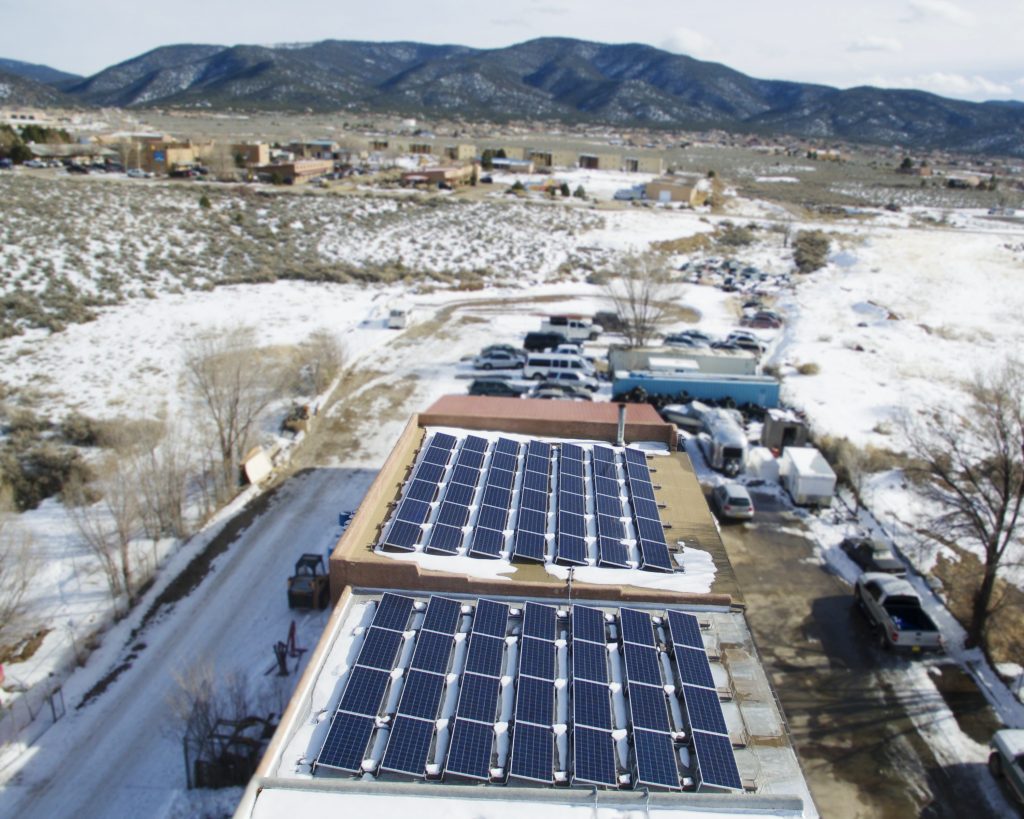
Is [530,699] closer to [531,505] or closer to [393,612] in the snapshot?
[393,612]

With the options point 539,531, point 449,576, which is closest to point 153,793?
point 449,576

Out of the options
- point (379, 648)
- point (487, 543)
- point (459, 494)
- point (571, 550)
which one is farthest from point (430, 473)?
point (379, 648)

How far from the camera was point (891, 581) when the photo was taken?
17078 millimetres

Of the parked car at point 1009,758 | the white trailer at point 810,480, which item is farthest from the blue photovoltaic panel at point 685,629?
the white trailer at point 810,480

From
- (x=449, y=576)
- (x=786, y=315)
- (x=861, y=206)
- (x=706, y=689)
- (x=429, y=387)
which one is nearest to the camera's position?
(x=706, y=689)

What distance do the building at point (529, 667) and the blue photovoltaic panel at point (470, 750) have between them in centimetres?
3

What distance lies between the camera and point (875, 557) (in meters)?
19.0

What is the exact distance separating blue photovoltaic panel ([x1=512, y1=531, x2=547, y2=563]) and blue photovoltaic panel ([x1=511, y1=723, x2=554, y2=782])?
3694 millimetres

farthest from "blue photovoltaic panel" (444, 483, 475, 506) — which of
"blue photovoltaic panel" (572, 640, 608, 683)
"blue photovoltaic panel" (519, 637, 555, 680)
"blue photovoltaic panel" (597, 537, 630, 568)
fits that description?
"blue photovoltaic panel" (572, 640, 608, 683)

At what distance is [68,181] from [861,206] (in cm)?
9190

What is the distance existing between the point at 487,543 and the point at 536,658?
118 inches

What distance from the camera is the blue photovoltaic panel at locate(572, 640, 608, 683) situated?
9.99m

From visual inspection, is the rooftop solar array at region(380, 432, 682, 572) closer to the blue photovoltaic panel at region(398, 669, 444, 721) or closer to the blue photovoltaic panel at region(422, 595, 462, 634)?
the blue photovoltaic panel at region(422, 595, 462, 634)

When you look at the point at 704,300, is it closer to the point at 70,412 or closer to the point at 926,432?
the point at 926,432
